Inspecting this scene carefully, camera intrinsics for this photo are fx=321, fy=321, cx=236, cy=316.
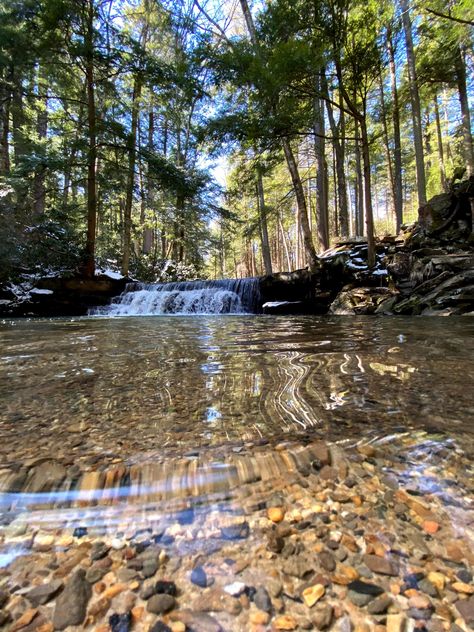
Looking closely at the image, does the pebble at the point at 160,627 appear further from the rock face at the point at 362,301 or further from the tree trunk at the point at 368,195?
the tree trunk at the point at 368,195

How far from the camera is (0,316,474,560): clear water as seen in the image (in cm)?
90

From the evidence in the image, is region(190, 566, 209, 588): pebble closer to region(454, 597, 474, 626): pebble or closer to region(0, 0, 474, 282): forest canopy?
region(454, 597, 474, 626): pebble

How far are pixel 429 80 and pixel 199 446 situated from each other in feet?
49.9

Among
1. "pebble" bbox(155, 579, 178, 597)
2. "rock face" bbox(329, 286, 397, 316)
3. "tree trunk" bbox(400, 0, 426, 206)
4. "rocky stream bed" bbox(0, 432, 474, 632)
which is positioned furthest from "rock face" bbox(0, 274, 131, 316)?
"pebble" bbox(155, 579, 178, 597)

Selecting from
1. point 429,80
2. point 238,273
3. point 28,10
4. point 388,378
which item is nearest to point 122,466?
point 388,378

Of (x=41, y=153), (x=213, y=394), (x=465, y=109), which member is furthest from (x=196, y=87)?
(x=213, y=394)

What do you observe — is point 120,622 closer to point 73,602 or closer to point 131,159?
point 73,602

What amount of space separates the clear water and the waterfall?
782cm

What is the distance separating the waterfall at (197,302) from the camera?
1065 centimetres

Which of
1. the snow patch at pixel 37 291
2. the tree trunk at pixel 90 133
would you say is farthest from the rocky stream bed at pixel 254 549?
the snow patch at pixel 37 291

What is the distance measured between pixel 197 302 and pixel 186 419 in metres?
9.46

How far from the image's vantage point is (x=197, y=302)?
1077cm

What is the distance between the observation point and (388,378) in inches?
77.9

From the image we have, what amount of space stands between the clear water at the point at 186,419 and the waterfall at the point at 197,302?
7.82m
